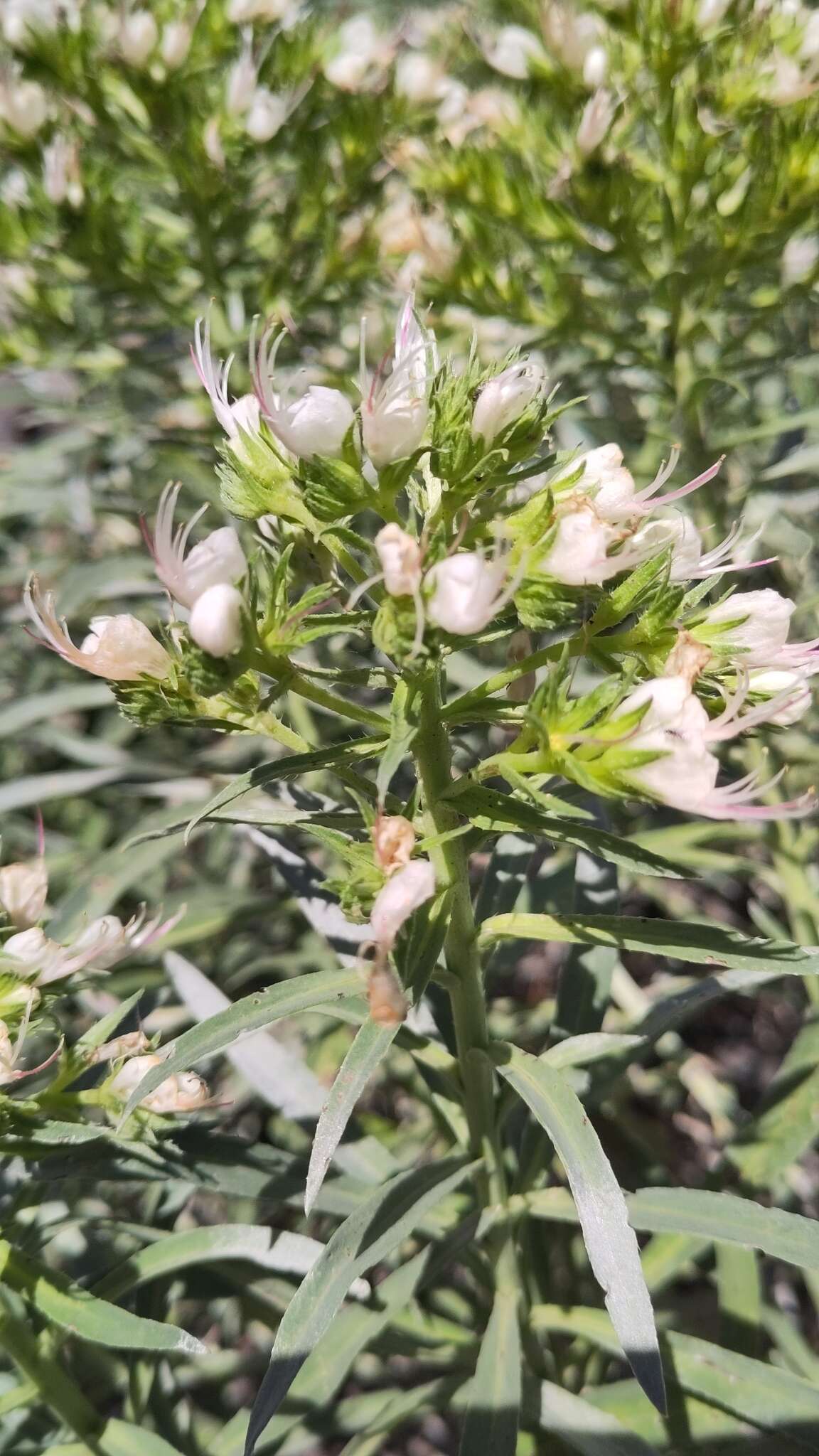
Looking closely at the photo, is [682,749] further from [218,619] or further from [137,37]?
[137,37]

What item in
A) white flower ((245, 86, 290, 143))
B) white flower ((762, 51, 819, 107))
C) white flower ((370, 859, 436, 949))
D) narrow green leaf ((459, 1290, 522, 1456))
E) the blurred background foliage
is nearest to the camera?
white flower ((370, 859, 436, 949))

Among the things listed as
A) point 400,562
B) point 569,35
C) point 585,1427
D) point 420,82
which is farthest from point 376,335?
point 585,1427

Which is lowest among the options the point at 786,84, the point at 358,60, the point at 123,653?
the point at 123,653

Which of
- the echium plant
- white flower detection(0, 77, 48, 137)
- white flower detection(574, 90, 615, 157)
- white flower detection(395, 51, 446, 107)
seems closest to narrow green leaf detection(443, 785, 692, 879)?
the echium plant

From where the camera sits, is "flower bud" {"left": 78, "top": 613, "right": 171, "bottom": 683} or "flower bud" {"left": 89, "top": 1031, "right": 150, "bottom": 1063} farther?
"flower bud" {"left": 89, "top": 1031, "right": 150, "bottom": 1063}

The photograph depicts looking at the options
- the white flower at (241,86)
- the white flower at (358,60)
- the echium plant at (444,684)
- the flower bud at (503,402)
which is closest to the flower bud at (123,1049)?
the echium plant at (444,684)

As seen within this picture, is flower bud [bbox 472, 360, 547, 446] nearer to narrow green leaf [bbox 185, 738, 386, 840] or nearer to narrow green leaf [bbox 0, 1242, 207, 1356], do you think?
narrow green leaf [bbox 185, 738, 386, 840]

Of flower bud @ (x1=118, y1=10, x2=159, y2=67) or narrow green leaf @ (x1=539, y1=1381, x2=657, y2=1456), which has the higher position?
flower bud @ (x1=118, y1=10, x2=159, y2=67)

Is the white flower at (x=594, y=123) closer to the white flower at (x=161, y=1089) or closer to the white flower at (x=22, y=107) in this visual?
the white flower at (x=22, y=107)
